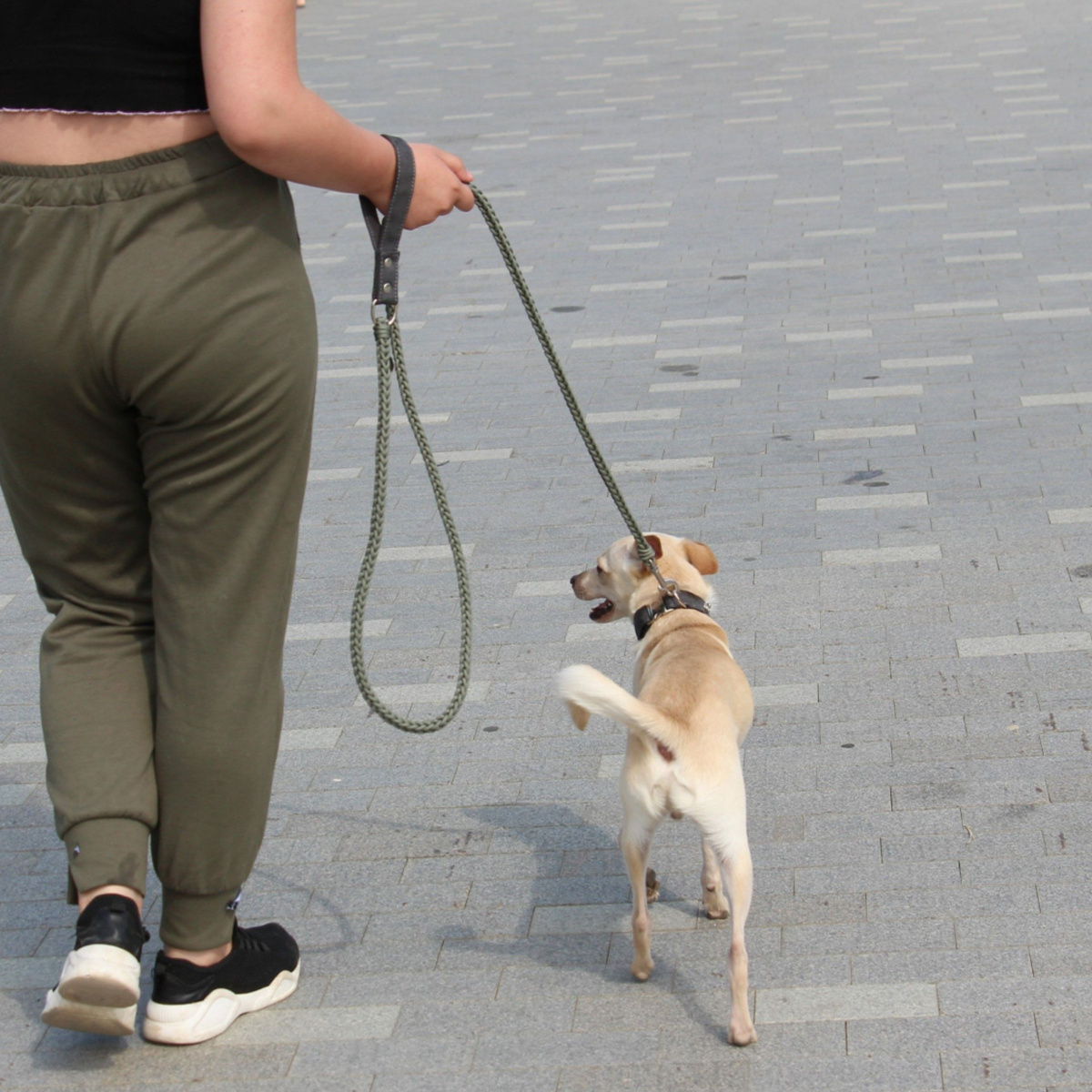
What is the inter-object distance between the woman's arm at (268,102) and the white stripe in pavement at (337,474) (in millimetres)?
3972

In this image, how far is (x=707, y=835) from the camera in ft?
10.1

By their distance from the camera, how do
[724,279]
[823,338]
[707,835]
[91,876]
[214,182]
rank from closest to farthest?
1. [214,182]
2. [91,876]
3. [707,835]
4. [823,338]
5. [724,279]

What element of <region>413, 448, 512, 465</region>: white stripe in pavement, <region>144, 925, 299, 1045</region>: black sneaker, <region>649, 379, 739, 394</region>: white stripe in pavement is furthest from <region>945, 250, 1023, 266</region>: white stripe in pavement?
<region>144, 925, 299, 1045</region>: black sneaker

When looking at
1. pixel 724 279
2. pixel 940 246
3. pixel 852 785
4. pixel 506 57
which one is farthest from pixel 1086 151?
pixel 852 785

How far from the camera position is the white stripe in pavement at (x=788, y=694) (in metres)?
4.38

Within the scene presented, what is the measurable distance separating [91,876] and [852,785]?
6.29ft

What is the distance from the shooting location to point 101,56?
2.52 metres

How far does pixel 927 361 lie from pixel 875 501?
1775 mm

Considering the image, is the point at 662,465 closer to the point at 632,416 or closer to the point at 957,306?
the point at 632,416

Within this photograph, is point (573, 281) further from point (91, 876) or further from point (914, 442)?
point (91, 876)

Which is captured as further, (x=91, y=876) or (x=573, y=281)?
(x=573, y=281)

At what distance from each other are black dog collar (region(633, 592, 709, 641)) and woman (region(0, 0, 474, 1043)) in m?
1.23

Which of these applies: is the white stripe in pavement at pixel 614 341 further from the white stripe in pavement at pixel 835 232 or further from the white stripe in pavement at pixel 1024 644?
the white stripe in pavement at pixel 1024 644

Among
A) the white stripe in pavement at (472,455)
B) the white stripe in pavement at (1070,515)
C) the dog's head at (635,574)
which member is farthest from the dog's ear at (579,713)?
the white stripe in pavement at (472,455)
